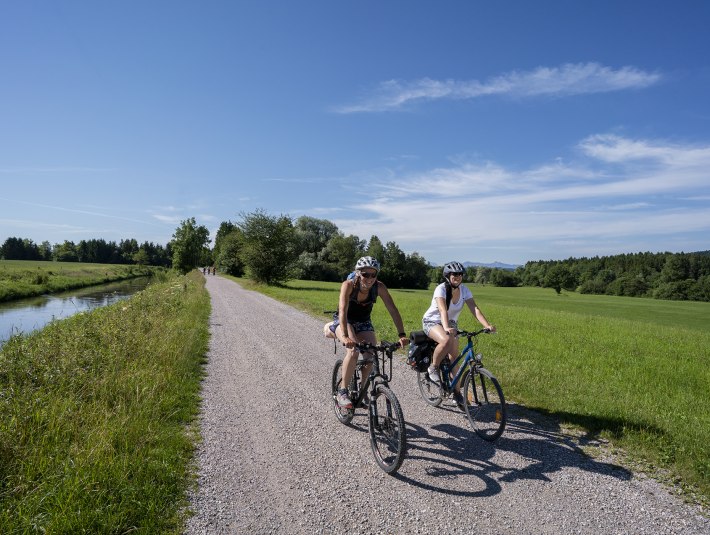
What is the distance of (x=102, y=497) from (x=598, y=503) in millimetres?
4400

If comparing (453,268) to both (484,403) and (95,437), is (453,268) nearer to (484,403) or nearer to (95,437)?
(484,403)

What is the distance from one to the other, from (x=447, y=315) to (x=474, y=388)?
103 cm

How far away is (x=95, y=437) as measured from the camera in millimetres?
4191

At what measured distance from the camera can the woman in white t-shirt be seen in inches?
220

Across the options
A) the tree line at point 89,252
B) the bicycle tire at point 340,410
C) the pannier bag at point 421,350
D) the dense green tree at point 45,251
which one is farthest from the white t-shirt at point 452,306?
the dense green tree at point 45,251

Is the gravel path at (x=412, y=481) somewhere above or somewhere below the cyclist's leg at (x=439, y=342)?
below

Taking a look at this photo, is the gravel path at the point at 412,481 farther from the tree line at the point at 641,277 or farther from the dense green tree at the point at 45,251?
the dense green tree at the point at 45,251

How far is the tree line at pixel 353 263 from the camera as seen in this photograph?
138ft

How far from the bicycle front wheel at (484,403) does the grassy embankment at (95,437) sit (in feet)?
11.5

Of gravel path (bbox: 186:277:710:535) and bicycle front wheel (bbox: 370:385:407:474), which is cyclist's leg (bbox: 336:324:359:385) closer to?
bicycle front wheel (bbox: 370:385:407:474)

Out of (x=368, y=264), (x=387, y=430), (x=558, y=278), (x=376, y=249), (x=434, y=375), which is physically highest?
(x=376, y=249)

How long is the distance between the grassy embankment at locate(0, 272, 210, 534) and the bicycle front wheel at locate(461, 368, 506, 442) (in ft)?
11.5

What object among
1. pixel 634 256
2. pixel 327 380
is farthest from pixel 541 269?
pixel 327 380

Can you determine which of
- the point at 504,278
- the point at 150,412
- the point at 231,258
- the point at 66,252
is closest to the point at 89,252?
the point at 66,252
